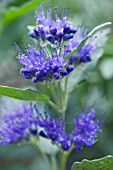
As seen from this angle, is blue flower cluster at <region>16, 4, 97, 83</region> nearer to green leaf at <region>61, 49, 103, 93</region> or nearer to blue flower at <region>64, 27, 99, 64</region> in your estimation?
blue flower at <region>64, 27, 99, 64</region>

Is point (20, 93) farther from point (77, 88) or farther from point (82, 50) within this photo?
point (77, 88)

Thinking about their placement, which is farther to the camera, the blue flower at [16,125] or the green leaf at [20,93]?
the blue flower at [16,125]

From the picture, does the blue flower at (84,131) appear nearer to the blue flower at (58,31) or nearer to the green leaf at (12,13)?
the blue flower at (58,31)

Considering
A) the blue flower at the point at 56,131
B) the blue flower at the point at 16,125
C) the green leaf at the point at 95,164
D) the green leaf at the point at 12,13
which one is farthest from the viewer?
the green leaf at the point at 12,13

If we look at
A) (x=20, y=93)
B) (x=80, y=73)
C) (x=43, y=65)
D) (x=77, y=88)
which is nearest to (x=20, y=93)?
(x=20, y=93)

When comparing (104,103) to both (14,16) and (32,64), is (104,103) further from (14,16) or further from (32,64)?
(32,64)

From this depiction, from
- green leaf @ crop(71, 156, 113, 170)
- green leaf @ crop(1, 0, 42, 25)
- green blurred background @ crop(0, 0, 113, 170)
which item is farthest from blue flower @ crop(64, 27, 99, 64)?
green blurred background @ crop(0, 0, 113, 170)

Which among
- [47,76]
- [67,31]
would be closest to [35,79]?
[47,76]

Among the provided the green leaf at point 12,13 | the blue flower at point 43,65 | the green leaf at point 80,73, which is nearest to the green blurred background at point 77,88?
the green leaf at point 12,13
